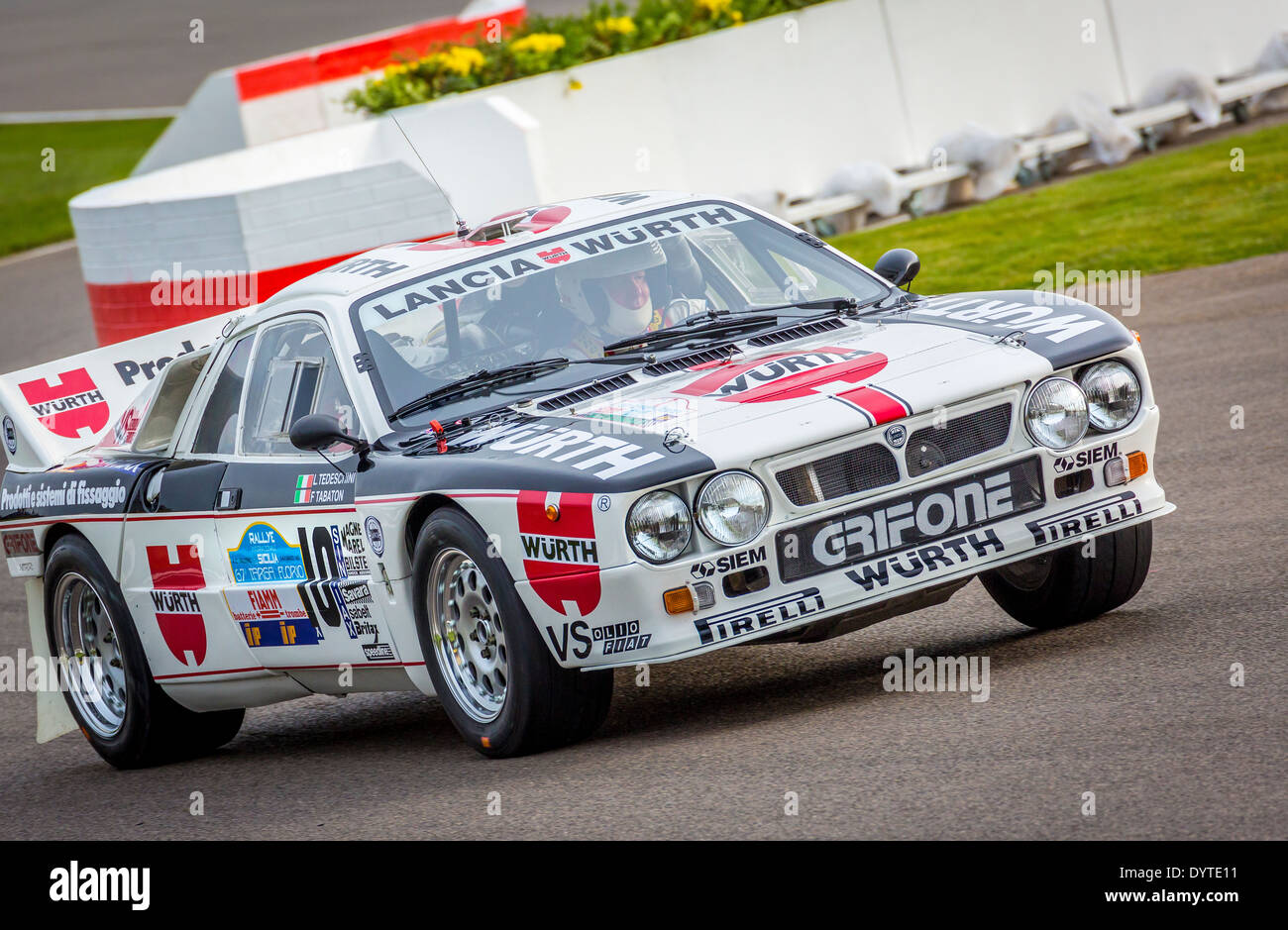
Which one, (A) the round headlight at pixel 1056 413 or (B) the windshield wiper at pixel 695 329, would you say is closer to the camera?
(A) the round headlight at pixel 1056 413

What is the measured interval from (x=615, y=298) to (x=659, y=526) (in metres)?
1.45

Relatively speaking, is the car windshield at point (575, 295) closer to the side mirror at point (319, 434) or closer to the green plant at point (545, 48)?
the side mirror at point (319, 434)

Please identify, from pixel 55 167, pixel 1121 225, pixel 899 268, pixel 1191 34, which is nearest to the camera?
pixel 899 268

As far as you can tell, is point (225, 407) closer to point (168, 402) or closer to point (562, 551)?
point (168, 402)

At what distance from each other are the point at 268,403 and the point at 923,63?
45.5 feet

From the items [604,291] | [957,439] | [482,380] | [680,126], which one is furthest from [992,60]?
[957,439]

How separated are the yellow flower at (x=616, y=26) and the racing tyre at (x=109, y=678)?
11.7 meters

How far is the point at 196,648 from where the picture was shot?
7.42 metres

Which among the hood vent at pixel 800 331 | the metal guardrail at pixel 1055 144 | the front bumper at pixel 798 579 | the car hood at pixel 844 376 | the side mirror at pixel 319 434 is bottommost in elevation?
the metal guardrail at pixel 1055 144

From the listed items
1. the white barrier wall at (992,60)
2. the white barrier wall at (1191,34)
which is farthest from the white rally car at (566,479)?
the white barrier wall at (1191,34)

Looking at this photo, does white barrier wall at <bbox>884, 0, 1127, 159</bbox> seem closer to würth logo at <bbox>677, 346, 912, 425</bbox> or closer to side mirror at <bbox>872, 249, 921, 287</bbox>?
side mirror at <bbox>872, 249, 921, 287</bbox>

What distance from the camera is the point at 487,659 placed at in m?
6.10

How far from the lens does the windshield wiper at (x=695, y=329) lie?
6648 mm
